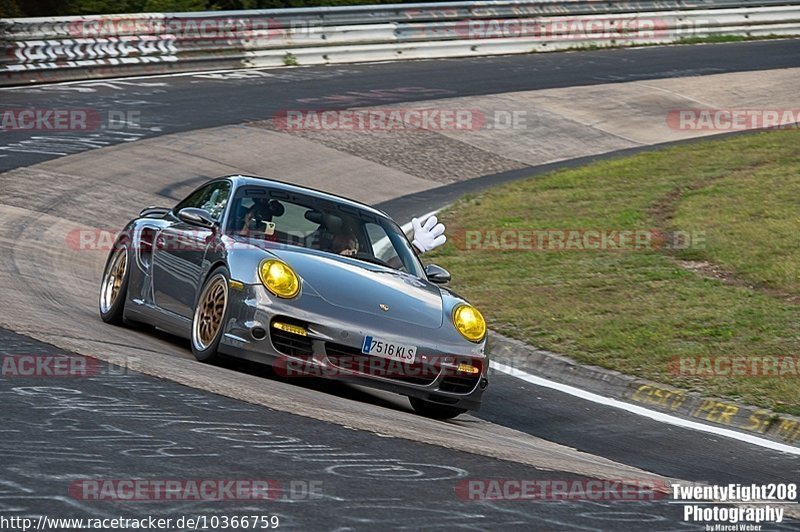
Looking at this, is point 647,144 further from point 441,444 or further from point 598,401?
point 441,444

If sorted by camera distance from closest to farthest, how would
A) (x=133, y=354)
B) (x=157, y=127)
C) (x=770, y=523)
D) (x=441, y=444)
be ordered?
(x=770, y=523) → (x=441, y=444) → (x=133, y=354) → (x=157, y=127)

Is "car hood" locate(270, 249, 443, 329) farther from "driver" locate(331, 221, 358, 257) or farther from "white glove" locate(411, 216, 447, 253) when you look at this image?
"white glove" locate(411, 216, 447, 253)

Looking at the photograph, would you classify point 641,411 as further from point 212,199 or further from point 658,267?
point 658,267

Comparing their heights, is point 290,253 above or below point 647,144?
above

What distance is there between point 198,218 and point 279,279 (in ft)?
4.17

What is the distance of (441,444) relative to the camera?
267 inches

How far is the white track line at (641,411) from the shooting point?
864 centimetres

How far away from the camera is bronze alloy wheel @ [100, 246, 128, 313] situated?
418 inches

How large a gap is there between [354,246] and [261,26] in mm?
18071

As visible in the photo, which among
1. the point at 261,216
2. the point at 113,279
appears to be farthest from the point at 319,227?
the point at 113,279

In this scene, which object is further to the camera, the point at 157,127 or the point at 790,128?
the point at 790,128

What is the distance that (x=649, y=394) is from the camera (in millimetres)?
9836

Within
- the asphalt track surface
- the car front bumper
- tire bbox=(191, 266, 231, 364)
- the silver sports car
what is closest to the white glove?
the asphalt track surface

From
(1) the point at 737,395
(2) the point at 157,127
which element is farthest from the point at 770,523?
(2) the point at 157,127
